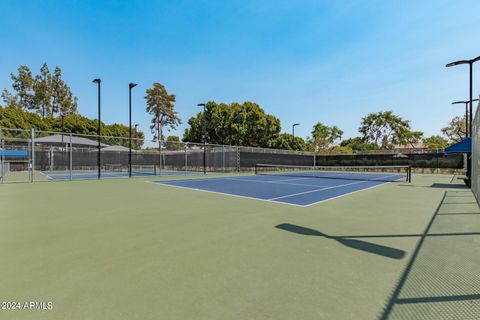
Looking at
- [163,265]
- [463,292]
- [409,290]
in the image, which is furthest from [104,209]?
[463,292]

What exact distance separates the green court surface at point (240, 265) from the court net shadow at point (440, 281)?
12mm

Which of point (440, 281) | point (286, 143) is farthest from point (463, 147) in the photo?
point (286, 143)

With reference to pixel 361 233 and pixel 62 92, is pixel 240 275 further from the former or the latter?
pixel 62 92

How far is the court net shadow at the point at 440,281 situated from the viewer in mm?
2146

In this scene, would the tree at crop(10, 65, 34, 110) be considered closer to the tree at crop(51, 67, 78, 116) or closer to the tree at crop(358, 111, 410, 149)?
the tree at crop(51, 67, 78, 116)

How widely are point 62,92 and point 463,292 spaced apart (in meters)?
59.9

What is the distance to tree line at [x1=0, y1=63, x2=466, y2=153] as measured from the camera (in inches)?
1395

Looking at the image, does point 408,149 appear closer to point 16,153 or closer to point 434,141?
point 434,141

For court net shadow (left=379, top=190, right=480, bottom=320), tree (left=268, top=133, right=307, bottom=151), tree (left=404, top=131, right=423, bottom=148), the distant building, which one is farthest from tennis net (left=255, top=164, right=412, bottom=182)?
tree (left=404, top=131, right=423, bottom=148)

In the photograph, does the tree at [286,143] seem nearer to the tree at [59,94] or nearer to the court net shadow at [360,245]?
the court net shadow at [360,245]

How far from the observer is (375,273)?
2850mm

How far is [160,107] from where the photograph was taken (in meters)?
49.2

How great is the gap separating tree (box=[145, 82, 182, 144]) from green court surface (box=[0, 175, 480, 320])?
Answer: 4594 cm

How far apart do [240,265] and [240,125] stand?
3247 cm
